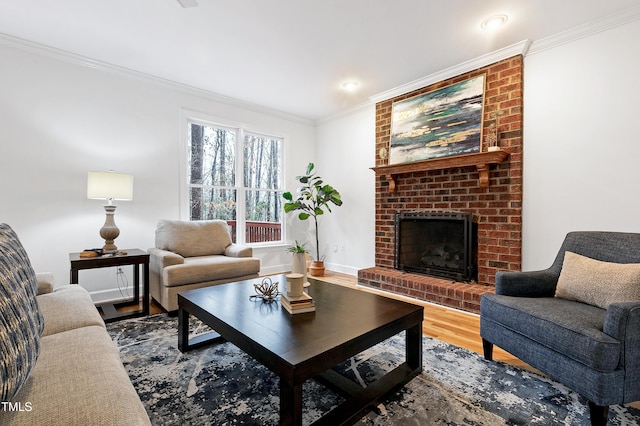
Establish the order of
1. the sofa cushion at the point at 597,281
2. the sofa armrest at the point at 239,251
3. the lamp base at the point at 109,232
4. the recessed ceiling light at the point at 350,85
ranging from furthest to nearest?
the recessed ceiling light at the point at 350,85, the sofa armrest at the point at 239,251, the lamp base at the point at 109,232, the sofa cushion at the point at 597,281

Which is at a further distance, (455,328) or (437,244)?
(437,244)

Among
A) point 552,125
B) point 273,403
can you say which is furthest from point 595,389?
point 552,125

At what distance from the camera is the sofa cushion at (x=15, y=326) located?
2.51 feet

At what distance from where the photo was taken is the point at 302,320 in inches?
62.2

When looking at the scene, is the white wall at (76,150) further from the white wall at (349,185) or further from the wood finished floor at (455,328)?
the white wall at (349,185)

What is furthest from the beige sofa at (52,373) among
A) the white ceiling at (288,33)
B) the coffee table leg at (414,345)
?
the white ceiling at (288,33)

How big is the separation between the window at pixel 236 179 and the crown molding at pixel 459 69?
6.13 ft

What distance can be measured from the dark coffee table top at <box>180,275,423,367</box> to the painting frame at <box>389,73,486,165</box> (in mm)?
2198

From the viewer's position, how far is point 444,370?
1857mm

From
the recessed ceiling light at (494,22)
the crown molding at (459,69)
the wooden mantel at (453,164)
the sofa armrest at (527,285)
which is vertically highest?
the recessed ceiling light at (494,22)

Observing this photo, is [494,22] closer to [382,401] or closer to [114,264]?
[382,401]

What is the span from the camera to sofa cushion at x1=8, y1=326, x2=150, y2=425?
2.58 ft

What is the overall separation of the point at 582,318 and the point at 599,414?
1.34ft

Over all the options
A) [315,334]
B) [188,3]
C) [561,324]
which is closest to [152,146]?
[188,3]
